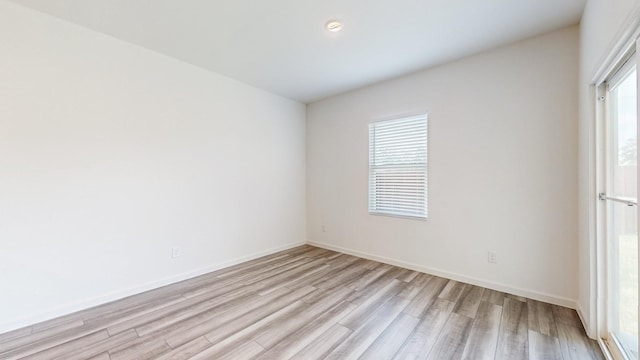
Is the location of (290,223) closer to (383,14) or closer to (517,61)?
(383,14)

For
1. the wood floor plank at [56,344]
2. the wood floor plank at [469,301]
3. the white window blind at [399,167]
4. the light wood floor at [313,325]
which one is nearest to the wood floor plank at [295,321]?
the light wood floor at [313,325]

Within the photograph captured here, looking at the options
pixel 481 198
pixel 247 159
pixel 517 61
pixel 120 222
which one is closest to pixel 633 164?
pixel 481 198

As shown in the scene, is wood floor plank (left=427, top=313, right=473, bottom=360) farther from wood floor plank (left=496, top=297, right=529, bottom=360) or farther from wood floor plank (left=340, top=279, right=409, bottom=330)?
wood floor plank (left=340, top=279, right=409, bottom=330)

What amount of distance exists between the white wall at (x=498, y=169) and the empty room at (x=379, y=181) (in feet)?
0.06

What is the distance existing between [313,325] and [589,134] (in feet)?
8.65

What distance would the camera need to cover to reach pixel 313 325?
2143 millimetres

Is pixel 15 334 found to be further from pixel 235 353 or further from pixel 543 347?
pixel 543 347

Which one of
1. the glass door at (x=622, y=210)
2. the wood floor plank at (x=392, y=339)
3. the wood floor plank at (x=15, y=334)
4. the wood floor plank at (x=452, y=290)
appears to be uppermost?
the glass door at (x=622, y=210)

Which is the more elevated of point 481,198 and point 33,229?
point 481,198

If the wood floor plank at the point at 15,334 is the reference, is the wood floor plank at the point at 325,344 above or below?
above

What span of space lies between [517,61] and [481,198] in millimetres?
1457

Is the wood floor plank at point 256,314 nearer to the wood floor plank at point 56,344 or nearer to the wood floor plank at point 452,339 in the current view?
the wood floor plank at point 56,344

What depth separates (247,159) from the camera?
386 centimetres

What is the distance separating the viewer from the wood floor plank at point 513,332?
180 cm
